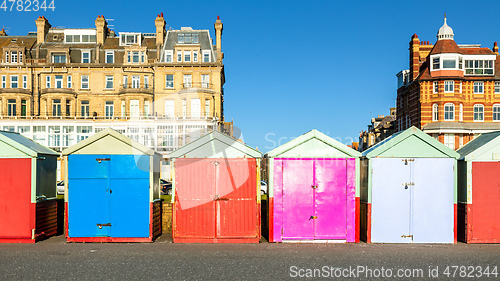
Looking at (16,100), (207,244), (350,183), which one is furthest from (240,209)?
(16,100)

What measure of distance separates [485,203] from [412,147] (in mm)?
2457

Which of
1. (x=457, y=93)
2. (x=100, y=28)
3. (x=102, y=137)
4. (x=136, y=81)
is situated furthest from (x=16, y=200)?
(x=457, y=93)

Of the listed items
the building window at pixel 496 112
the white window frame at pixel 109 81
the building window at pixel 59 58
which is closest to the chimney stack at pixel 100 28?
the building window at pixel 59 58

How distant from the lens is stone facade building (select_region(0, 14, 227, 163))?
1748 inches

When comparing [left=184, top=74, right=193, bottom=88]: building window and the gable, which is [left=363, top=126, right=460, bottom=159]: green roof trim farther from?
[left=184, top=74, right=193, bottom=88]: building window

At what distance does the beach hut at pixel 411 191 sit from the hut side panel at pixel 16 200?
9189 millimetres

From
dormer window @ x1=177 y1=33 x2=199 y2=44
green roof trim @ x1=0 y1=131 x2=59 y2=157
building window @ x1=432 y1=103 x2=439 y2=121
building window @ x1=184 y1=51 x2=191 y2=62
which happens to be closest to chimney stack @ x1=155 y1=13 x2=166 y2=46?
dormer window @ x1=177 y1=33 x2=199 y2=44

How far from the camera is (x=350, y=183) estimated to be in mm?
12102

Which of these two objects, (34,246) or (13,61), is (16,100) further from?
(34,246)

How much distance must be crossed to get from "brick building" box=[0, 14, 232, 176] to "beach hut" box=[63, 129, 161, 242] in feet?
105

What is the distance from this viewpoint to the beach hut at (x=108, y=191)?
39.4 ft

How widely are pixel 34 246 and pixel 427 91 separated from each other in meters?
38.1

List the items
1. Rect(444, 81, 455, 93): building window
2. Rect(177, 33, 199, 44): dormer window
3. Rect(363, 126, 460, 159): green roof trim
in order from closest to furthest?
Rect(363, 126, 460, 159): green roof trim → Rect(444, 81, 455, 93): building window → Rect(177, 33, 199, 44): dormer window

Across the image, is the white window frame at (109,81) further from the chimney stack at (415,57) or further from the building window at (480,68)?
the building window at (480,68)
